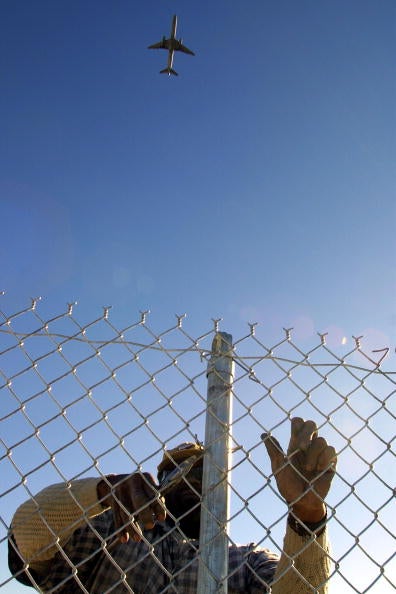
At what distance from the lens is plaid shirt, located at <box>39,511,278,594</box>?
3.03 meters

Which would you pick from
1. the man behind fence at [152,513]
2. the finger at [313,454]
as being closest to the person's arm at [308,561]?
the man behind fence at [152,513]

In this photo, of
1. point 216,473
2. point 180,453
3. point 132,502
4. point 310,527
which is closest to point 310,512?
point 310,527

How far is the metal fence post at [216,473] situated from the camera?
187cm

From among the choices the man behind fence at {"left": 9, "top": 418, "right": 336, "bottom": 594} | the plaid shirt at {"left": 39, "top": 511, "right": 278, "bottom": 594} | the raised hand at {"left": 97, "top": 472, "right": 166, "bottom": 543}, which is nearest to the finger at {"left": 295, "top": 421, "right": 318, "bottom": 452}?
the man behind fence at {"left": 9, "top": 418, "right": 336, "bottom": 594}

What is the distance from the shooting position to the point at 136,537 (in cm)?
214

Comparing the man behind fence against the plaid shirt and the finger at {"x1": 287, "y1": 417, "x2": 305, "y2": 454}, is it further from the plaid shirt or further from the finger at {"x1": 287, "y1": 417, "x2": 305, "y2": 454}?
the plaid shirt

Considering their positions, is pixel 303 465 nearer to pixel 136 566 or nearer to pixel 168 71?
pixel 136 566

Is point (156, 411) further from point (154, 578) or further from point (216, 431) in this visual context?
point (154, 578)

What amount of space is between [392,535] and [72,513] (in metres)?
1.27

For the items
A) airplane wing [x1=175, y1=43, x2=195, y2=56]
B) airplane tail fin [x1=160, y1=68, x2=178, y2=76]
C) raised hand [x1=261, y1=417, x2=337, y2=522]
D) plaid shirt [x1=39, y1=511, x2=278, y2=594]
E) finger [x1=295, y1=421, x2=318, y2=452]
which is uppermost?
airplane wing [x1=175, y1=43, x2=195, y2=56]

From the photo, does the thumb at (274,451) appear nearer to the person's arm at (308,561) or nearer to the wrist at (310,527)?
the wrist at (310,527)

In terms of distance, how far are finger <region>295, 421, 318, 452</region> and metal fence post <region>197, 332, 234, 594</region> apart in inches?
14.8

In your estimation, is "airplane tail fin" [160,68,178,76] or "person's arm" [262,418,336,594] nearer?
"person's arm" [262,418,336,594]

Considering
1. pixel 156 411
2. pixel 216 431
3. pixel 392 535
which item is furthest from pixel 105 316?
pixel 392 535
